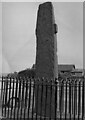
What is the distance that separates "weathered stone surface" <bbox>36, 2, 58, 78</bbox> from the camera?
790 centimetres

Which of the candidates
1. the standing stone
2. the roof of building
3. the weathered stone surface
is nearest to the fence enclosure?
the standing stone

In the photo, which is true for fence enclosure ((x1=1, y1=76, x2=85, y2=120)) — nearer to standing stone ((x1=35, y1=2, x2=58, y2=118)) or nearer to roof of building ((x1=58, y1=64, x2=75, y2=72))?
standing stone ((x1=35, y1=2, x2=58, y2=118))

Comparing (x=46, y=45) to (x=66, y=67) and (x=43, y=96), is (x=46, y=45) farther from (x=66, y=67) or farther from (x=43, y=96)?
(x=66, y=67)

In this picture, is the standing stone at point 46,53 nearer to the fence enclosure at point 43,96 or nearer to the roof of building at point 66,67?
the fence enclosure at point 43,96

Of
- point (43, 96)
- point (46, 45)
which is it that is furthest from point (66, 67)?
point (43, 96)

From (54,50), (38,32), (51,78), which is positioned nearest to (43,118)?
(51,78)

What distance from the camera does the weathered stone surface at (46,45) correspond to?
7.90 metres

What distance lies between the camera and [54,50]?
7.98 m

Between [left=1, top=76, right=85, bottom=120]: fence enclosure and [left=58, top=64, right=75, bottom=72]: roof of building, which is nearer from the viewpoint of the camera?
[left=1, top=76, right=85, bottom=120]: fence enclosure

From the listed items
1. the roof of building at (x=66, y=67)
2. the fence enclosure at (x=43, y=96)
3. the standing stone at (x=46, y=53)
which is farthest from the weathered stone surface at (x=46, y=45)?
the roof of building at (x=66, y=67)

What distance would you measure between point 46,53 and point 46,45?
1.08ft

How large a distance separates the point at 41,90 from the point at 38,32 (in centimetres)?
246

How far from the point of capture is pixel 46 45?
8008 mm

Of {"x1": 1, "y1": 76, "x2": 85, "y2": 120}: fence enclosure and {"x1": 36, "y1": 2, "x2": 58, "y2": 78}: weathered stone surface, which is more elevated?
{"x1": 36, "y1": 2, "x2": 58, "y2": 78}: weathered stone surface
